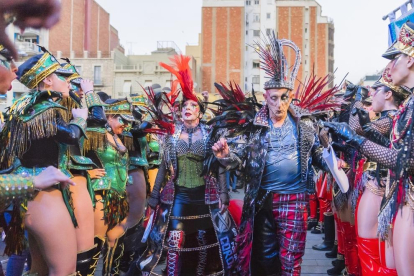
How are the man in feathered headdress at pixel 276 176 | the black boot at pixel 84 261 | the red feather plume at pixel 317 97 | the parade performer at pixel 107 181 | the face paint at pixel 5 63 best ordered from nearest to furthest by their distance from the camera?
the face paint at pixel 5 63 → the black boot at pixel 84 261 → the man in feathered headdress at pixel 276 176 → the red feather plume at pixel 317 97 → the parade performer at pixel 107 181

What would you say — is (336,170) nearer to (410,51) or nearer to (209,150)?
(410,51)

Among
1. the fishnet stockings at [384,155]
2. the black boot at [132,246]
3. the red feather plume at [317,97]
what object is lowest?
the black boot at [132,246]

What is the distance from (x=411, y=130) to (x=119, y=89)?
39.7m

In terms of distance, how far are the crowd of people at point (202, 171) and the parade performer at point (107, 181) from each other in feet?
0.05

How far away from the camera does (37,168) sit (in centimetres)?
332

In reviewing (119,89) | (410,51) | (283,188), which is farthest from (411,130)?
(119,89)

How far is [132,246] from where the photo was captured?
545cm

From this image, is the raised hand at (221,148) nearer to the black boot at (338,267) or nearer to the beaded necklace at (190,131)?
the beaded necklace at (190,131)

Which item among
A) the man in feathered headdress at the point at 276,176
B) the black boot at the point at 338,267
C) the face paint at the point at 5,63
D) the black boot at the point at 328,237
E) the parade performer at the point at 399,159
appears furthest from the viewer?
the black boot at the point at 328,237

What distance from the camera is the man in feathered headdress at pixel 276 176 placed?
385cm

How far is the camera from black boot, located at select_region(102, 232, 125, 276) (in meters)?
4.72

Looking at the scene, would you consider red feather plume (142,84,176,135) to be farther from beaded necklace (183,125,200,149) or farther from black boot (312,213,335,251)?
black boot (312,213,335,251)

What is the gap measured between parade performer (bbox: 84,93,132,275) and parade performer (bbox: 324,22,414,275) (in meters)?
2.54

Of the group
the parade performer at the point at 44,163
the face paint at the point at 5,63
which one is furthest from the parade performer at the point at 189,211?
the face paint at the point at 5,63
